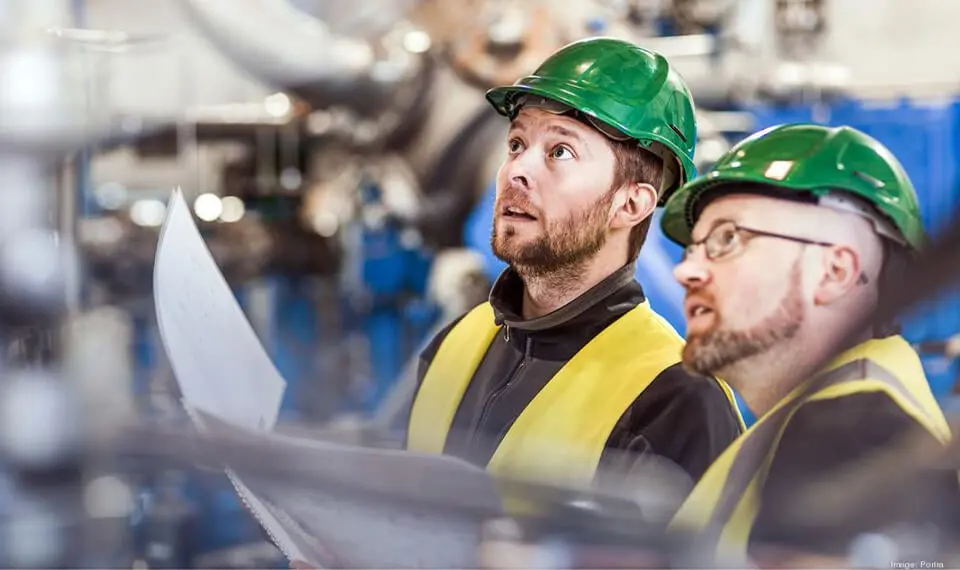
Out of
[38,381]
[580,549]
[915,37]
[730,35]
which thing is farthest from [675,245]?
[730,35]

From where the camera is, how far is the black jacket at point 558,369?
0.85 metres

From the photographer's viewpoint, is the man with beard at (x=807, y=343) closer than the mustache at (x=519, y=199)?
Yes

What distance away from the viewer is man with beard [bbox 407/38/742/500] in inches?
34.8

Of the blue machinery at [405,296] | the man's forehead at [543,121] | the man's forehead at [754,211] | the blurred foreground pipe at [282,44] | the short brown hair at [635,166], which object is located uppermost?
the blurred foreground pipe at [282,44]

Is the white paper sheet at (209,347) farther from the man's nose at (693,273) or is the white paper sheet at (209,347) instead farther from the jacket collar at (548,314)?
the man's nose at (693,273)

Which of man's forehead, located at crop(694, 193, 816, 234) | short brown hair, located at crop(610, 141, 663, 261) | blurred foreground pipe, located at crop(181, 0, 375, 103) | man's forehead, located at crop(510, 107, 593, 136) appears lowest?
man's forehead, located at crop(694, 193, 816, 234)

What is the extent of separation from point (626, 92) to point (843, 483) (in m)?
0.34

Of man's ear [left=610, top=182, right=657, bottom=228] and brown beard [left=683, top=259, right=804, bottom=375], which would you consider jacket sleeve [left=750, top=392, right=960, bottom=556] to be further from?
man's ear [left=610, top=182, right=657, bottom=228]

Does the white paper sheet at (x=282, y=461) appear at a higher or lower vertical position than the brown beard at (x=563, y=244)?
lower

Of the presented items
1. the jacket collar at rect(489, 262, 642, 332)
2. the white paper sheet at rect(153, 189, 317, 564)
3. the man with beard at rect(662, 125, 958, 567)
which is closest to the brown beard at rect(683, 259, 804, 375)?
the man with beard at rect(662, 125, 958, 567)

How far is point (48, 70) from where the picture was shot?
4.18 ft

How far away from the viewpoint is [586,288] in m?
0.96

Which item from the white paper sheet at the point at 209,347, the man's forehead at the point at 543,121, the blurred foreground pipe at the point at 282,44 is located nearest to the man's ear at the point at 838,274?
the man's forehead at the point at 543,121

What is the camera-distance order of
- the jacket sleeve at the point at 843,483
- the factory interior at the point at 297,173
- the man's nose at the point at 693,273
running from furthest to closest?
1. the factory interior at the point at 297,173
2. the man's nose at the point at 693,273
3. the jacket sleeve at the point at 843,483
